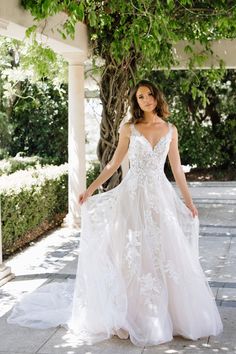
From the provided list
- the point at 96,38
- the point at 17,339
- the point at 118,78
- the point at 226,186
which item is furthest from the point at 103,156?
the point at 226,186

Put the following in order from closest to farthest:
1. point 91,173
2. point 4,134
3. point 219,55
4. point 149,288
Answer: point 149,288, point 219,55, point 91,173, point 4,134

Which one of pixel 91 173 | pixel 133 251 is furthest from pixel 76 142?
pixel 133 251

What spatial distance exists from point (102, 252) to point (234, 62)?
5.72 m

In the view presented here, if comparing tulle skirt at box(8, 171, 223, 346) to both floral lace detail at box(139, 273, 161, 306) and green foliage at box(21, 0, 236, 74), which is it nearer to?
floral lace detail at box(139, 273, 161, 306)

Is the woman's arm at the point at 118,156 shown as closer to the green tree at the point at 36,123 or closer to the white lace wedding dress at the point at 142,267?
the white lace wedding dress at the point at 142,267

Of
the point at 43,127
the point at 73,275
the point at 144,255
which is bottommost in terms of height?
the point at 73,275

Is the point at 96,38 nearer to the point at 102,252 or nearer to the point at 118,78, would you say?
the point at 118,78

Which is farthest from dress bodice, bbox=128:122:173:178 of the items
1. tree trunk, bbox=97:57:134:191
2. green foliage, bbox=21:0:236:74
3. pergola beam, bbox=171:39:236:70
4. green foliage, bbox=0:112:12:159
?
green foliage, bbox=0:112:12:159

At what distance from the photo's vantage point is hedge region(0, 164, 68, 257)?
22.1 ft

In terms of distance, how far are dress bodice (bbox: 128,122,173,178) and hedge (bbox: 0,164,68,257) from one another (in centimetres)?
279

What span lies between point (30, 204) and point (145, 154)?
12.4 ft

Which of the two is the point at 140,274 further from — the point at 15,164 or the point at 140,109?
the point at 15,164

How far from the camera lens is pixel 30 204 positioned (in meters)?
7.57

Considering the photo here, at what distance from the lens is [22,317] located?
14.1ft
